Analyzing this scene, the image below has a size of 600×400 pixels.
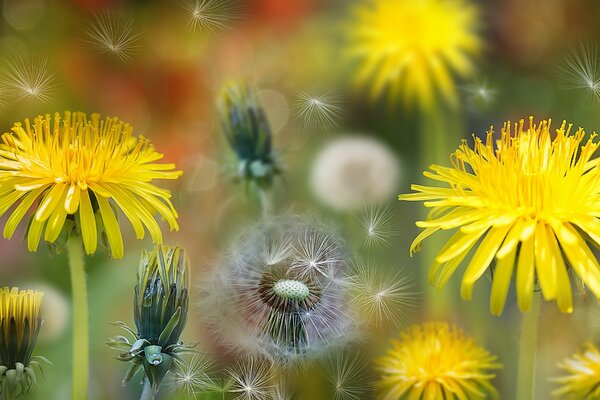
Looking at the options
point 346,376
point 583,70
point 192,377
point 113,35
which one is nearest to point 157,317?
point 192,377

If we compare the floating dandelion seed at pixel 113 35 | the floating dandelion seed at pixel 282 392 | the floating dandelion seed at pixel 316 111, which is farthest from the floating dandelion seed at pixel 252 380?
the floating dandelion seed at pixel 113 35

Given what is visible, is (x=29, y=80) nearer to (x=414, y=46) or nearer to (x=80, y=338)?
(x=80, y=338)

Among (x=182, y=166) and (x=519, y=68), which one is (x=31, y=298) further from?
(x=519, y=68)

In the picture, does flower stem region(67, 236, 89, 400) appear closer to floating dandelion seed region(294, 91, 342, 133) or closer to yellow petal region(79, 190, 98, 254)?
yellow petal region(79, 190, 98, 254)

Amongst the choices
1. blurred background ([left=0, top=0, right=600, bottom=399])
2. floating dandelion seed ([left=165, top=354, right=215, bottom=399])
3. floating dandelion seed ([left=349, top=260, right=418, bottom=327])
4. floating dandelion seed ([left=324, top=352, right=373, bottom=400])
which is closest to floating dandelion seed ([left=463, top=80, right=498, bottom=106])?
blurred background ([left=0, top=0, right=600, bottom=399])

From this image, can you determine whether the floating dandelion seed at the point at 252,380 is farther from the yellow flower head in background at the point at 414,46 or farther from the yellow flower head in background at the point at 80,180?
the yellow flower head in background at the point at 414,46

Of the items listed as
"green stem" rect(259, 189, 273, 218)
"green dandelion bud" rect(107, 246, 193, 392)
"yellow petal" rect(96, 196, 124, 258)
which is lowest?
"green dandelion bud" rect(107, 246, 193, 392)

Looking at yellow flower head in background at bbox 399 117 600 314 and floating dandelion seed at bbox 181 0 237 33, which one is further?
floating dandelion seed at bbox 181 0 237 33
